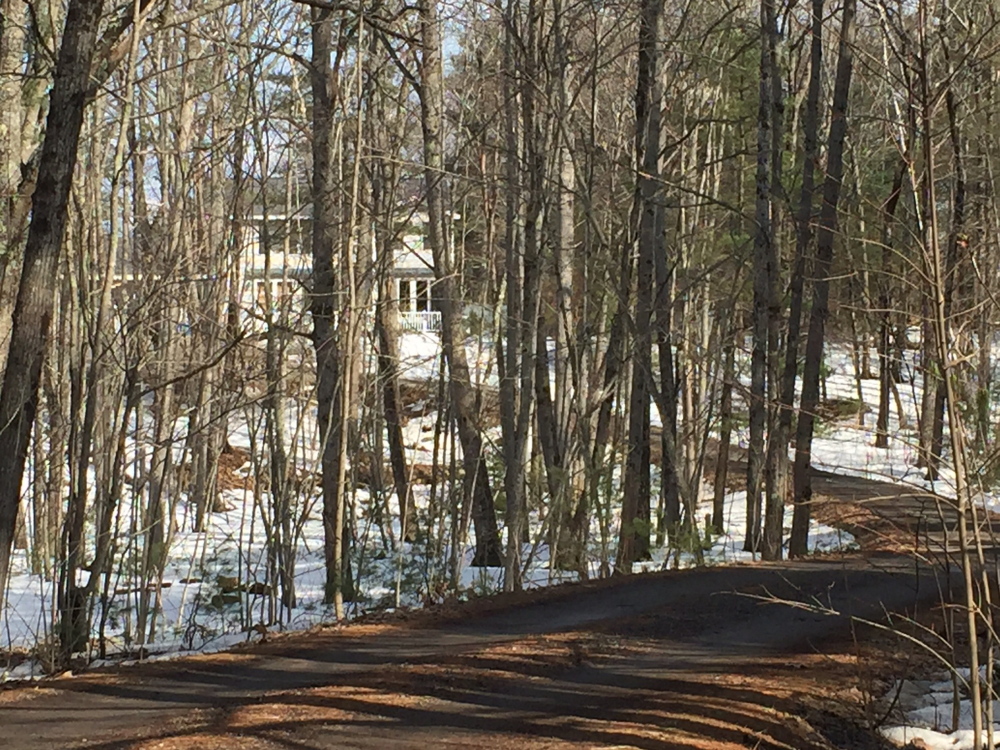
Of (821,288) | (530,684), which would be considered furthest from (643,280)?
(530,684)

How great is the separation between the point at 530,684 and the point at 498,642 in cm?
122

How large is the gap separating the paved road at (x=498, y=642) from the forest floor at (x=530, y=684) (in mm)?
20

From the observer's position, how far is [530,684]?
6801mm

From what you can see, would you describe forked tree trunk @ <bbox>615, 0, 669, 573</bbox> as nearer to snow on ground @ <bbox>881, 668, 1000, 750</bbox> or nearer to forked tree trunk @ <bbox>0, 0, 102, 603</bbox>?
snow on ground @ <bbox>881, 668, 1000, 750</bbox>

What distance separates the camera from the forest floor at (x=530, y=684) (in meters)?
5.76

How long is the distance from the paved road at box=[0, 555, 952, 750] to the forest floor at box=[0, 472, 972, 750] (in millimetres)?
20

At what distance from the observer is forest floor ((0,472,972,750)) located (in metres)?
5.76

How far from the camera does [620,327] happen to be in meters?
15.7

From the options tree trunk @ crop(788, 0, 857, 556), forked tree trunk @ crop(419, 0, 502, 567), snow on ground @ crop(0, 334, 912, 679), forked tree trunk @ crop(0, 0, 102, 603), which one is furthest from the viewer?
forked tree trunk @ crop(419, 0, 502, 567)

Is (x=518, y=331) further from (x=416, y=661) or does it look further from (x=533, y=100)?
(x=416, y=661)

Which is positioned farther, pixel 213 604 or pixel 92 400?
pixel 213 604

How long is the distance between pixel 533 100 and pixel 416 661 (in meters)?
8.90

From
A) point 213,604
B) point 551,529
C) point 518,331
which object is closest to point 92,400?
point 213,604

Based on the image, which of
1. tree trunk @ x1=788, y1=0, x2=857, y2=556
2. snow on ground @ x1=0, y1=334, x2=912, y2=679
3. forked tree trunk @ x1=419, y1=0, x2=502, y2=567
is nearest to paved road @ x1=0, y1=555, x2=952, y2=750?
snow on ground @ x1=0, y1=334, x2=912, y2=679
